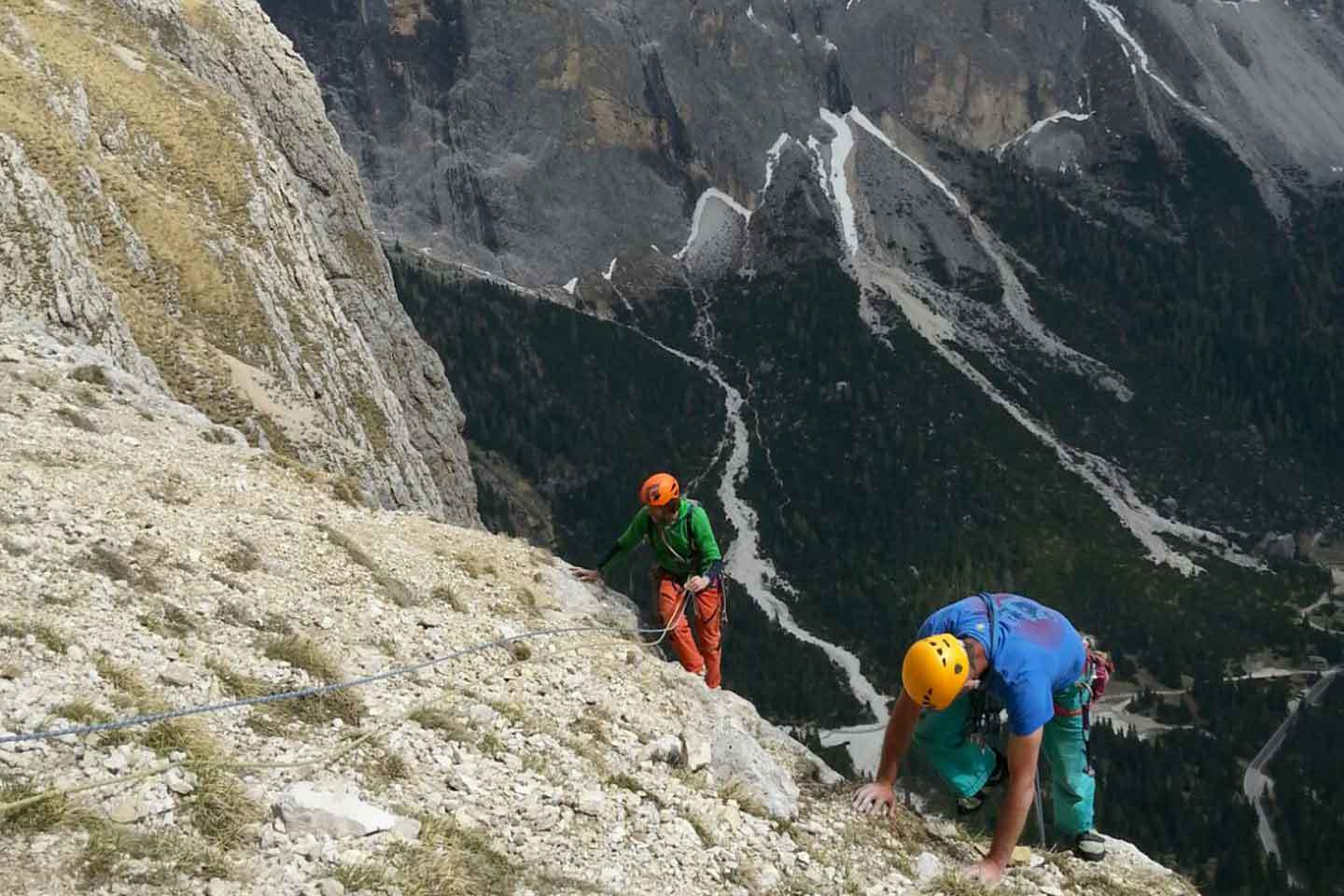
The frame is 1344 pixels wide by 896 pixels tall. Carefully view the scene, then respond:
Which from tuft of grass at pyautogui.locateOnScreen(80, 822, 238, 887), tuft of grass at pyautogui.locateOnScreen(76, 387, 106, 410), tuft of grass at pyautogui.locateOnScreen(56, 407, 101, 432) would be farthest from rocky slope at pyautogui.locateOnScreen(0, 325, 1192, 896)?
tuft of grass at pyautogui.locateOnScreen(76, 387, 106, 410)

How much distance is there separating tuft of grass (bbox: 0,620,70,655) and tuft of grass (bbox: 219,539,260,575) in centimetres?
361

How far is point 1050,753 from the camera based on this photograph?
11336 millimetres

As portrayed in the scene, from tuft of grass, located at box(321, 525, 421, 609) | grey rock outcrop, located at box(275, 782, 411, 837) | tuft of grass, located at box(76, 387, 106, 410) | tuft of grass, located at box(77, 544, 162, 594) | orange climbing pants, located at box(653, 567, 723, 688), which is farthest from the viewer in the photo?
tuft of grass, located at box(76, 387, 106, 410)

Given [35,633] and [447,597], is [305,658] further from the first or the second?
[447,597]

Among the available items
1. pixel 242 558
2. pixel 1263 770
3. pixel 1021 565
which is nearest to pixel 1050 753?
pixel 242 558

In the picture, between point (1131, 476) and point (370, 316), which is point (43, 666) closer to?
point (370, 316)

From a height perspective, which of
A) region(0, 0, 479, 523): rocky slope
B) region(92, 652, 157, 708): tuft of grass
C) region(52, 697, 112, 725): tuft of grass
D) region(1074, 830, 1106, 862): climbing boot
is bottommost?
region(0, 0, 479, 523): rocky slope

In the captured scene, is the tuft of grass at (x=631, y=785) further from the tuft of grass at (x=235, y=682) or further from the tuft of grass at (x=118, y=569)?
the tuft of grass at (x=118, y=569)

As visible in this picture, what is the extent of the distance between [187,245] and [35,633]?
26.5 metres

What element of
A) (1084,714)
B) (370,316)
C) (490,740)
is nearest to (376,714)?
(490,740)

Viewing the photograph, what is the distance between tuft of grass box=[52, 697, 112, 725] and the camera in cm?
851

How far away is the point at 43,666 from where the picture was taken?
30.0 feet

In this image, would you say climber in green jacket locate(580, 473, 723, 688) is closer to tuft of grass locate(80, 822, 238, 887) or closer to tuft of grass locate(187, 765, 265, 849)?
tuft of grass locate(187, 765, 265, 849)

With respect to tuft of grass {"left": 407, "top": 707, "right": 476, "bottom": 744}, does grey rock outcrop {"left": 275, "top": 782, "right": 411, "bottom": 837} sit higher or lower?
higher
